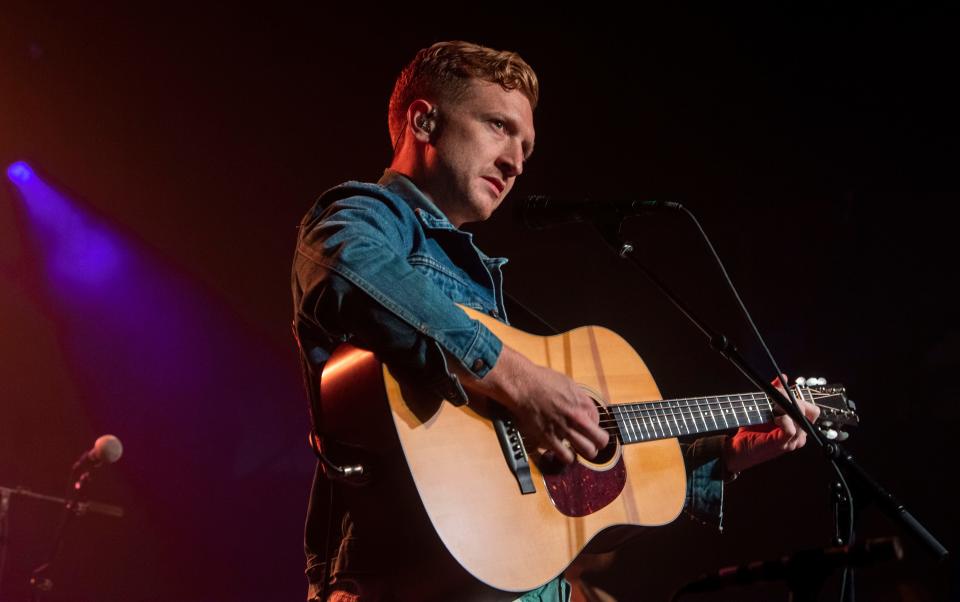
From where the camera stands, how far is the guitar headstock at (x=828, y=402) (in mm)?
3107

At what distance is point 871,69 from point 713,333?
11.1ft

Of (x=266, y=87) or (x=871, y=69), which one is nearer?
(x=871, y=69)

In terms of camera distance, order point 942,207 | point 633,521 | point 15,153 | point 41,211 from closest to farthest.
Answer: point 633,521
point 942,207
point 15,153
point 41,211

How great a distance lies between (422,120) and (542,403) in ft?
4.48

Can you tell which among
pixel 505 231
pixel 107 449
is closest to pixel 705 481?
pixel 505 231

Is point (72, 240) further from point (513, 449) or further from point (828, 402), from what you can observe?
point (828, 402)

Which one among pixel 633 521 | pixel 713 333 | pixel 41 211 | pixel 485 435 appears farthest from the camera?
pixel 41 211

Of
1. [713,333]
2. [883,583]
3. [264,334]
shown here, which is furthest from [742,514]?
[264,334]

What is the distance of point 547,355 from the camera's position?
2.49 meters

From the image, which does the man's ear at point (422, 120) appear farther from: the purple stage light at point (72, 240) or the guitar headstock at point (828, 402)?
the purple stage light at point (72, 240)

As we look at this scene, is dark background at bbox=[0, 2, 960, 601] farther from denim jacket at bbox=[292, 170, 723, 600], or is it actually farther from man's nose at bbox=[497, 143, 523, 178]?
denim jacket at bbox=[292, 170, 723, 600]

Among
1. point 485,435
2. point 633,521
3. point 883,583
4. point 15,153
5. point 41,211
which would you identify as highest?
point 15,153

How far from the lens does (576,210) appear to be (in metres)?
2.88

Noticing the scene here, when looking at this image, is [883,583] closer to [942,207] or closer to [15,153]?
[942,207]
